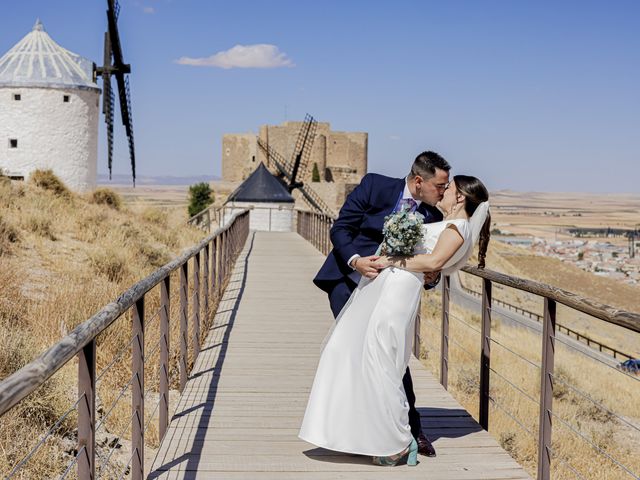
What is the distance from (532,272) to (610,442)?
4735cm

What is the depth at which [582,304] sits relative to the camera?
336 cm

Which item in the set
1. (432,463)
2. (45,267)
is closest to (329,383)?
(432,463)

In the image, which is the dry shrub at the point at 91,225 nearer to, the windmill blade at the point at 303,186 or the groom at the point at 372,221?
the groom at the point at 372,221

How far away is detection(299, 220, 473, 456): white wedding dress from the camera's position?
377 centimetres

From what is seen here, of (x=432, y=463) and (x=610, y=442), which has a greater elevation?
(x=432, y=463)

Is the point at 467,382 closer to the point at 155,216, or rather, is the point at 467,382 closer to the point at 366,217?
the point at 366,217

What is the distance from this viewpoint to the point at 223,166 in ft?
233

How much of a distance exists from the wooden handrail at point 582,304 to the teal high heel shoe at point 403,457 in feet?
3.23

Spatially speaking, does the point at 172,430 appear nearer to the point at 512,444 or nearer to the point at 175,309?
the point at 512,444

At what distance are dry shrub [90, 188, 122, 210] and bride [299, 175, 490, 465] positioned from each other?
20.2 metres

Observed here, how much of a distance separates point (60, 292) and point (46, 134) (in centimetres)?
2171

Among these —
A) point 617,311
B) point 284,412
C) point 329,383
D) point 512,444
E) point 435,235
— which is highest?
point 435,235

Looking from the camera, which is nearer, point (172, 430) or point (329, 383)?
point (329, 383)

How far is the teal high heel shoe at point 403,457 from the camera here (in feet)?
12.7
